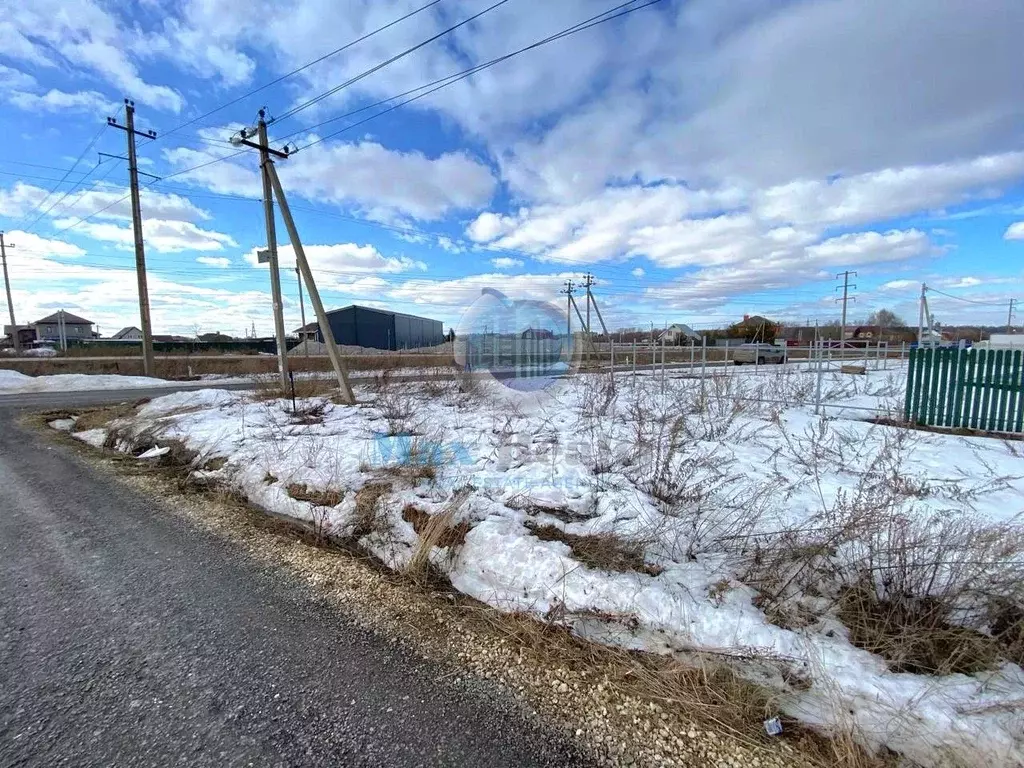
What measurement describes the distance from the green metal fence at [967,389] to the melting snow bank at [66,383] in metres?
25.9

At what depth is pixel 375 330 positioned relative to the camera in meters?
61.4

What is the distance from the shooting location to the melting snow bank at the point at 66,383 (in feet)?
58.7

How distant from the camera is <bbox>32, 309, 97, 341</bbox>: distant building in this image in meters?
77.9

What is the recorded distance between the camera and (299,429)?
7.80 meters

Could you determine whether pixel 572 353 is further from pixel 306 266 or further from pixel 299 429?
pixel 306 266

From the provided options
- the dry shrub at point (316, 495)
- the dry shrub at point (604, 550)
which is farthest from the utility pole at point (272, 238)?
the dry shrub at point (604, 550)

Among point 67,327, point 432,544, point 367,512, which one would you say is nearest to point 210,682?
point 432,544

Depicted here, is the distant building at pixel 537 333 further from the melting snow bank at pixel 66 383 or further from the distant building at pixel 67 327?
the distant building at pixel 67 327

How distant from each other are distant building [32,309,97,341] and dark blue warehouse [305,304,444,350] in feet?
170

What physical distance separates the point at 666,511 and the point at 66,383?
2533cm

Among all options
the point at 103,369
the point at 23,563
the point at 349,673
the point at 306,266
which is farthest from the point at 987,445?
the point at 103,369

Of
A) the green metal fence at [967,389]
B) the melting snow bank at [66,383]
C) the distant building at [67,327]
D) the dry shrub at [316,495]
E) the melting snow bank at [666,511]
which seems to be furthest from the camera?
the distant building at [67,327]

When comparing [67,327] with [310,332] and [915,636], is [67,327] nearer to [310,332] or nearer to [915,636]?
[310,332]

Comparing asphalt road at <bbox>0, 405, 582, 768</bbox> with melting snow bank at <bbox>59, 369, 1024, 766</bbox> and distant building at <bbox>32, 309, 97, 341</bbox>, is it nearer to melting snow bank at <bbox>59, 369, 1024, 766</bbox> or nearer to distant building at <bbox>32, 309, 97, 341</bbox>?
melting snow bank at <bbox>59, 369, 1024, 766</bbox>
